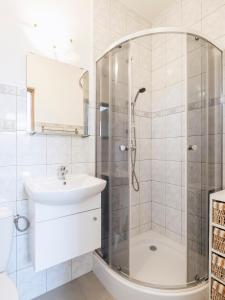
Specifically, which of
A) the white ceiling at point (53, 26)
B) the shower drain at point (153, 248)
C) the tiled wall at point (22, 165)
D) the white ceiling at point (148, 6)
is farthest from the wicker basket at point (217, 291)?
the white ceiling at point (148, 6)

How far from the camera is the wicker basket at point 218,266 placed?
1.19 meters

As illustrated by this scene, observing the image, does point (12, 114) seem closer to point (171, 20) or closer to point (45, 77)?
point (45, 77)

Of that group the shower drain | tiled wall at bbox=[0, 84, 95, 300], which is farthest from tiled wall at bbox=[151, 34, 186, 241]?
tiled wall at bbox=[0, 84, 95, 300]

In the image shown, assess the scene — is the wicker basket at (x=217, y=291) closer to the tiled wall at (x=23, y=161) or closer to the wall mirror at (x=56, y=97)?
the tiled wall at (x=23, y=161)

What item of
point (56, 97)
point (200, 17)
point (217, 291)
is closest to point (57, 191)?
point (56, 97)

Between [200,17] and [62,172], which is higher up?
[200,17]

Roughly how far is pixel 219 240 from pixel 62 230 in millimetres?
1039

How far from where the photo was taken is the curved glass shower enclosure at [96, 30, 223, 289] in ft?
4.67

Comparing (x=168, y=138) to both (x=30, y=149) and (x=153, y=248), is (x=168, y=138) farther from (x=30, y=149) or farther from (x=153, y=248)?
(x=30, y=149)

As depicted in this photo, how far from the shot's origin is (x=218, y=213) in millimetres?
1227

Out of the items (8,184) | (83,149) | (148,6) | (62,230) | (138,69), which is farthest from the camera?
(148,6)

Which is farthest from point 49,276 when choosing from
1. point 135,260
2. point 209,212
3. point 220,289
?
point 209,212

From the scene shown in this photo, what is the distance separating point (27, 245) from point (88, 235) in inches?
19.6

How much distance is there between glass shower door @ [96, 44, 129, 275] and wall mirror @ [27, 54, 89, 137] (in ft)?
0.78
